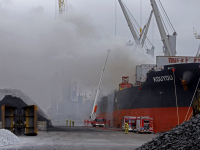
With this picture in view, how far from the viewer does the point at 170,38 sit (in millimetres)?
43000

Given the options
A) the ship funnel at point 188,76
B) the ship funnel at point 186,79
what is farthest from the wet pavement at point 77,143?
the ship funnel at point 188,76

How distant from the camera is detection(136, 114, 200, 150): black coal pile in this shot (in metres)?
10.5

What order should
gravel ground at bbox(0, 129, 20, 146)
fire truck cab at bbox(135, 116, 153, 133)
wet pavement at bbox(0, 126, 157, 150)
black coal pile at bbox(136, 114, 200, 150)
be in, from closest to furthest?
black coal pile at bbox(136, 114, 200, 150)
wet pavement at bbox(0, 126, 157, 150)
gravel ground at bbox(0, 129, 20, 146)
fire truck cab at bbox(135, 116, 153, 133)

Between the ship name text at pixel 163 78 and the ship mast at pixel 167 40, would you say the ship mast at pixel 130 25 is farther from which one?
the ship name text at pixel 163 78

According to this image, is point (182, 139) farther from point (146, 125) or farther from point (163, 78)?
point (163, 78)

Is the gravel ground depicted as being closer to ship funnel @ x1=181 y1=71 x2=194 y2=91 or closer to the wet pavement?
the wet pavement

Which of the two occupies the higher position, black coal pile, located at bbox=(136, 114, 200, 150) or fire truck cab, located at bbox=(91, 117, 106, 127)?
black coal pile, located at bbox=(136, 114, 200, 150)

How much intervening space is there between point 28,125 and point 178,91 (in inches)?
574

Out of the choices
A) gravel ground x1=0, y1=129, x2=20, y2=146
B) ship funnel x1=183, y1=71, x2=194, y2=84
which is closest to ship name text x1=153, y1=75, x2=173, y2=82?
ship funnel x1=183, y1=71, x2=194, y2=84

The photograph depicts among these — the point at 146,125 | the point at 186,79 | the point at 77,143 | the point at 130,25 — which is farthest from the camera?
the point at 130,25

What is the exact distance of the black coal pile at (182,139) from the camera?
10531 millimetres

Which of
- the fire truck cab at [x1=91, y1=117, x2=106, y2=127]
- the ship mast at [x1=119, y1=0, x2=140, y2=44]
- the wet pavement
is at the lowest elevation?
the fire truck cab at [x1=91, y1=117, x2=106, y2=127]

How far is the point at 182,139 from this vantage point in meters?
11.5

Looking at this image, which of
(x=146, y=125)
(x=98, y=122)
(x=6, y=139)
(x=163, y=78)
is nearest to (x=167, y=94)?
(x=163, y=78)
